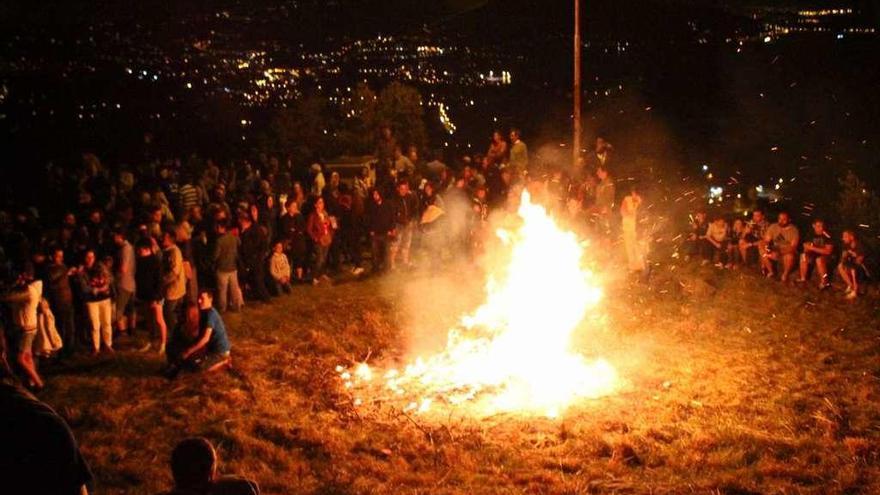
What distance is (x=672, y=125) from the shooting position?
21.5 m

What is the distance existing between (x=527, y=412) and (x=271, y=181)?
35.2 feet

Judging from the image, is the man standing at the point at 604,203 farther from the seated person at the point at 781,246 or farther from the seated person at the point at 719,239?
the seated person at the point at 781,246

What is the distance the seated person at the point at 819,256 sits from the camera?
46.4 feet

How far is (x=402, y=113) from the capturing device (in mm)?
25047

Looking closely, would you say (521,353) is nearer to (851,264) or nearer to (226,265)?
(226,265)

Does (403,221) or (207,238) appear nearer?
(207,238)

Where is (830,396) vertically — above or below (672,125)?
below

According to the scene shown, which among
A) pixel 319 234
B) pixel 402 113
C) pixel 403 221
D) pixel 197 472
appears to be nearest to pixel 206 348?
pixel 319 234

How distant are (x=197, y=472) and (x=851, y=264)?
13.0 meters

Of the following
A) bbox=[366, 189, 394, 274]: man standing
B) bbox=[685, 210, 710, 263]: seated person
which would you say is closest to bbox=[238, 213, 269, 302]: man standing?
bbox=[366, 189, 394, 274]: man standing

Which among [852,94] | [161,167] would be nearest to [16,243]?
[161,167]

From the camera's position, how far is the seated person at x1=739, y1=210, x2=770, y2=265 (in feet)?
51.0

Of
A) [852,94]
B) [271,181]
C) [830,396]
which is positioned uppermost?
[852,94]

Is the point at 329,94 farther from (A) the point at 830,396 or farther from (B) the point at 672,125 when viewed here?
(A) the point at 830,396
